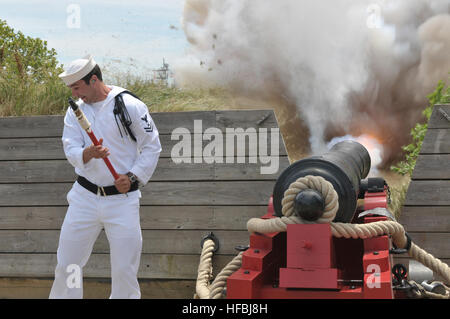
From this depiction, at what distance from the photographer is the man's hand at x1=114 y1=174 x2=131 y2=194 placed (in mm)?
4098

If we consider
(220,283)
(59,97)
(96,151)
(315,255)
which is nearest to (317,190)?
(315,255)

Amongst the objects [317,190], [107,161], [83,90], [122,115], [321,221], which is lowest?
[321,221]

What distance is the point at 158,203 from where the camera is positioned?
596 cm

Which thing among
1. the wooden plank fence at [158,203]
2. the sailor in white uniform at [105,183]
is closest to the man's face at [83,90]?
the sailor in white uniform at [105,183]

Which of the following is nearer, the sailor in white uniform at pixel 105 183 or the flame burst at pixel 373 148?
the sailor in white uniform at pixel 105 183

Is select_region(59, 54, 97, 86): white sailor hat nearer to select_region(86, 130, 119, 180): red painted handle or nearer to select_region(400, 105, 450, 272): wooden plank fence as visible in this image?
select_region(86, 130, 119, 180): red painted handle

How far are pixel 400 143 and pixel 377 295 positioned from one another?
6709 mm

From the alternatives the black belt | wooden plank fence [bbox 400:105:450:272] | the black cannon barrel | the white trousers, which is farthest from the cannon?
wooden plank fence [bbox 400:105:450:272]

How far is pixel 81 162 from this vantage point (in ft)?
13.4

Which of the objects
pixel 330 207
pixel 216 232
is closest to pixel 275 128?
pixel 216 232
